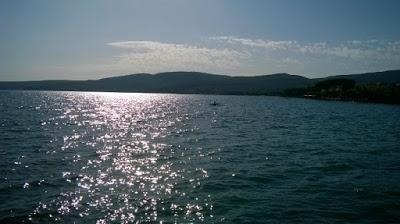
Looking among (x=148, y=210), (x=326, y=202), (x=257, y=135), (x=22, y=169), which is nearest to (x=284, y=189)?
(x=326, y=202)

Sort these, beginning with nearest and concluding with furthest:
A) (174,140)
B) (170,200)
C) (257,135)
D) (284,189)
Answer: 1. (170,200)
2. (284,189)
3. (174,140)
4. (257,135)

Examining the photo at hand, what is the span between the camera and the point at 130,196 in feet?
74.0

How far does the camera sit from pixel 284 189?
955 inches

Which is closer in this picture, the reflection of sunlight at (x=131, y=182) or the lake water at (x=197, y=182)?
the lake water at (x=197, y=182)

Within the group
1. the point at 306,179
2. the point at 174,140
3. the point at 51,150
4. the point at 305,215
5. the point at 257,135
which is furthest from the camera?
the point at 257,135

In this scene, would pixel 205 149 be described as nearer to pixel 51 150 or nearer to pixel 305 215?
pixel 51 150

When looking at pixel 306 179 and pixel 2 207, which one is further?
pixel 306 179

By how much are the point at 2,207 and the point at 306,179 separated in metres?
17.7

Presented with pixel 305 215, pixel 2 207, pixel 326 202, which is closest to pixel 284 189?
pixel 326 202

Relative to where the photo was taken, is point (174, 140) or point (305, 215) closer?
point (305, 215)

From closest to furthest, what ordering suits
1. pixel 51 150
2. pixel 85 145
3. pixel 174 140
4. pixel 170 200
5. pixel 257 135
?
pixel 170 200, pixel 51 150, pixel 85 145, pixel 174 140, pixel 257 135

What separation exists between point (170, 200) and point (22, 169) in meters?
12.9

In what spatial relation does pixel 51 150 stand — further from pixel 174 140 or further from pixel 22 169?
pixel 174 140

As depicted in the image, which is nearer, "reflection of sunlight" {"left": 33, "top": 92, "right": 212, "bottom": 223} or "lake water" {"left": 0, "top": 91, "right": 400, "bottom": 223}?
"lake water" {"left": 0, "top": 91, "right": 400, "bottom": 223}
